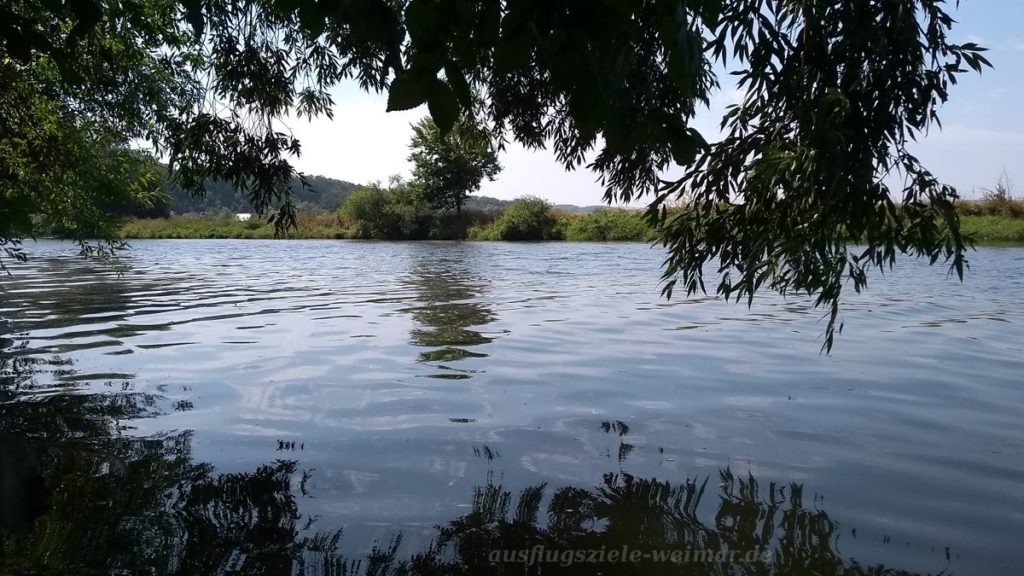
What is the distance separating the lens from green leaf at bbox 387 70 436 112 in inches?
62.3

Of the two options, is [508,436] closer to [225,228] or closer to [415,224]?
[415,224]

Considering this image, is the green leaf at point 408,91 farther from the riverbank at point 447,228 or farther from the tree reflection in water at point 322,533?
the riverbank at point 447,228

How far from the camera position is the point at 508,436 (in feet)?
17.0

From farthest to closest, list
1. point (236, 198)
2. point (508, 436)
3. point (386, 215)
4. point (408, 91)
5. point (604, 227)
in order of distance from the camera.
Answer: point (386, 215) → point (604, 227) → point (236, 198) → point (508, 436) → point (408, 91)

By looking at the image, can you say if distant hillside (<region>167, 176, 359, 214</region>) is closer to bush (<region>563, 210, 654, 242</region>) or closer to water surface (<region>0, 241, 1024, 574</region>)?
water surface (<region>0, 241, 1024, 574</region>)

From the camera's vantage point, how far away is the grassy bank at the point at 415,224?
44.2 m

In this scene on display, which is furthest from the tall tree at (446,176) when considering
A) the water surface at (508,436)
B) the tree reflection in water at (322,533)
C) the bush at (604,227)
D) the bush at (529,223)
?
the tree reflection in water at (322,533)

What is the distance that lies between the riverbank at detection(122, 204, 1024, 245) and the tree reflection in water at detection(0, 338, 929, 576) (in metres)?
35.0

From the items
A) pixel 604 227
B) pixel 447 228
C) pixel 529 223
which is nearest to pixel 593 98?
pixel 604 227

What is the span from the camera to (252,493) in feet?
13.3

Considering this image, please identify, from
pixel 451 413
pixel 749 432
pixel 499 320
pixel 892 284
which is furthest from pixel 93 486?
pixel 892 284

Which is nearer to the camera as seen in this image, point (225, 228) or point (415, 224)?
point (415, 224)

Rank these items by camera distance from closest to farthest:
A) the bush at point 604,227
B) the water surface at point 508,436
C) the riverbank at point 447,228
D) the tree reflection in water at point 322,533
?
the tree reflection in water at point 322,533, the water surface at point 508,436, the bush at point 604,227, the riverbank at point 447,228

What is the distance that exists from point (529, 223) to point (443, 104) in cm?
4538
